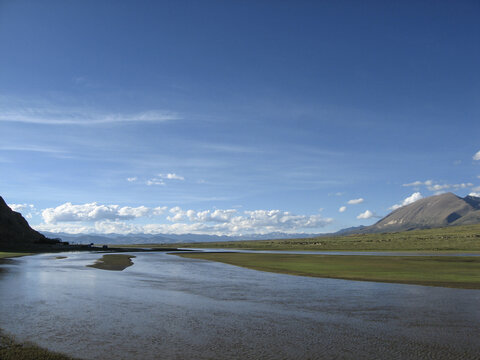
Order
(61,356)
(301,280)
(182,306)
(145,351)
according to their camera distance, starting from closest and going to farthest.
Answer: (61,356) → (145,351) → (182,306) → (301,280)

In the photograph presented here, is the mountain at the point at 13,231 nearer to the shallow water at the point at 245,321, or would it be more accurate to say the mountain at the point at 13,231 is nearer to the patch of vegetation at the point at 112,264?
the patch of vegetation at the point at 112,264

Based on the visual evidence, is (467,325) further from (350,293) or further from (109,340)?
(109,340)

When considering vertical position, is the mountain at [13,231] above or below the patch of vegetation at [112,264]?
above

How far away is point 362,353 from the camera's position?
594 inches

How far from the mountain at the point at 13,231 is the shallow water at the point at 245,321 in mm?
118530

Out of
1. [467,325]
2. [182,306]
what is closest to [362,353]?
[467,325]

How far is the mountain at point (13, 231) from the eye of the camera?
438 feet

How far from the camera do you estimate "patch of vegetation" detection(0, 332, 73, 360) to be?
537 inches

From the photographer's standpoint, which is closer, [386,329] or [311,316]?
[386,329]

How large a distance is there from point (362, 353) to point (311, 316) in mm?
6948

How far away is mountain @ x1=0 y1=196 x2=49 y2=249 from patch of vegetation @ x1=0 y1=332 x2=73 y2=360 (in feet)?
421

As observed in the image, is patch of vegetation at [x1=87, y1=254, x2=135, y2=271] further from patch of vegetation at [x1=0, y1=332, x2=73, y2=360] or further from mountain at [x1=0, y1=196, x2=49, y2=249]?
mountain at [x1=0, y1=196, x2=49, y2=249]

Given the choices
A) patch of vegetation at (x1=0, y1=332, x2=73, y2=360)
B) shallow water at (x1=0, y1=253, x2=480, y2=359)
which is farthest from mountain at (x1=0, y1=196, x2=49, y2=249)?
patch of vegetation at (x1=0, y1=332, x2=73, y2=360)

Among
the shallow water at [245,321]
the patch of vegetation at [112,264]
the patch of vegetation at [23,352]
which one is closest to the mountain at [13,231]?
the patch of vegetation at [112,264]
